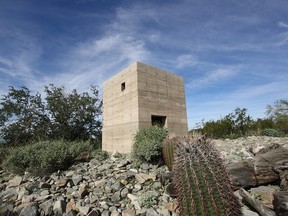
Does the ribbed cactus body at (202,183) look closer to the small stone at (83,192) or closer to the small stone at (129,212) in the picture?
the small stone at (129,212)

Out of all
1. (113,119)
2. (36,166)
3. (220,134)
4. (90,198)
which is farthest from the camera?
(220,134)

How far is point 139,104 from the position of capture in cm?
644

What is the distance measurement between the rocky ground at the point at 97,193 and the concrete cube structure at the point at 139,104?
192 centimetres

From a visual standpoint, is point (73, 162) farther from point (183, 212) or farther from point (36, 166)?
point (183, 212)

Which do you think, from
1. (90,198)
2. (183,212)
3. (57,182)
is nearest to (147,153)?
(90,198)

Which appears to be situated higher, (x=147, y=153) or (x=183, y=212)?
(x=147, y=153)

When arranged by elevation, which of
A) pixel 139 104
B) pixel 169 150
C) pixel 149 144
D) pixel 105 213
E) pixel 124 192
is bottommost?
pixel 105 213

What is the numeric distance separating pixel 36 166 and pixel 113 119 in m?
3.35

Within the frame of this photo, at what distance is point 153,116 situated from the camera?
286 inches

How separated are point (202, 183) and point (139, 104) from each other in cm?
467

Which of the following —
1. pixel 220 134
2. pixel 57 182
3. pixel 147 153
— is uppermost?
pixel 220 134

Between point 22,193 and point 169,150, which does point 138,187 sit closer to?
point 169,150

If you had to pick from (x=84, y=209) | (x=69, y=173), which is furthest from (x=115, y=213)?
(x=69, y=173)

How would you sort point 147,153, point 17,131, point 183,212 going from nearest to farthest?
point 183,212
point 147,153
point 17,131
